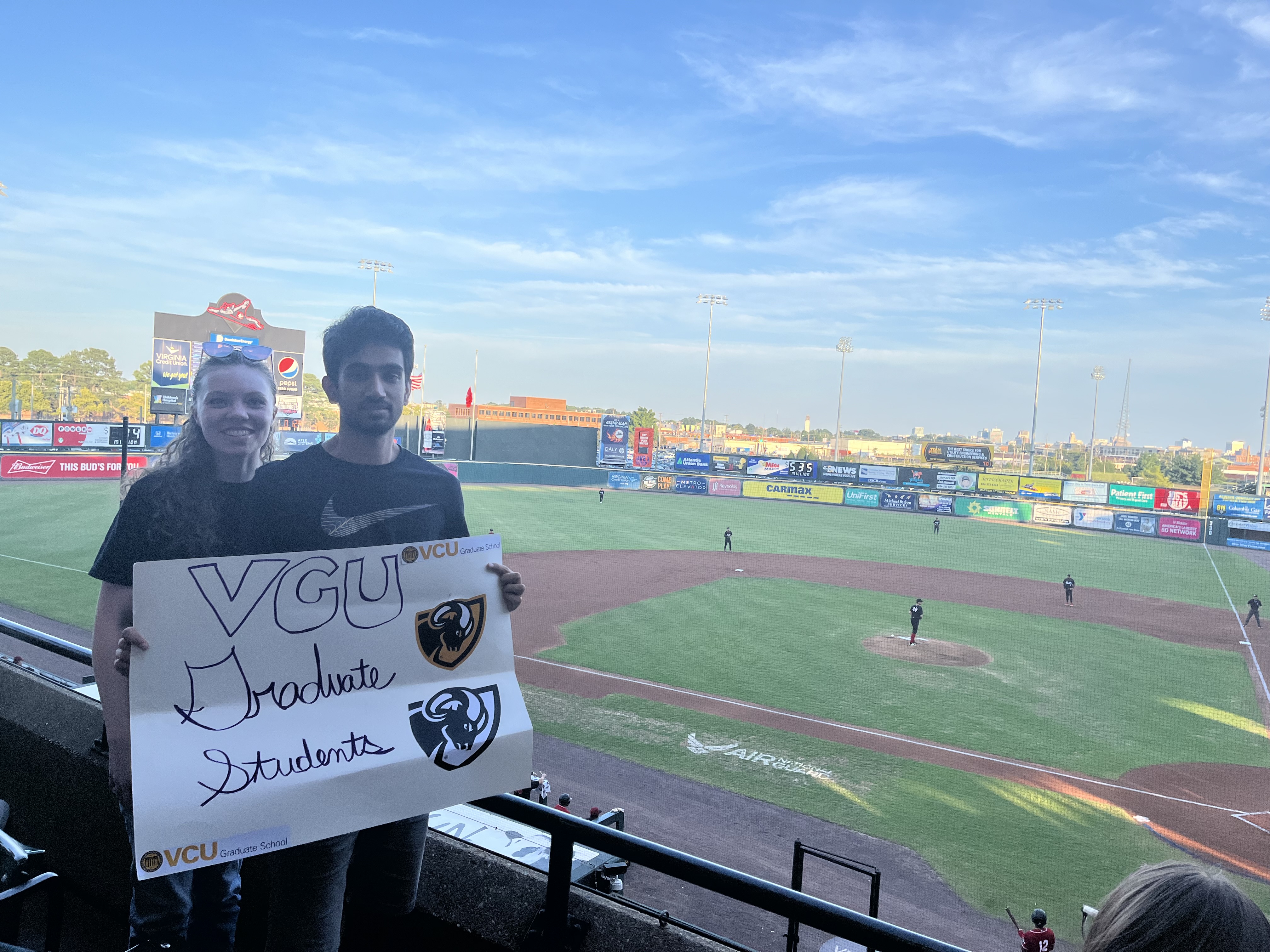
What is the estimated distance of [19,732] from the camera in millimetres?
2900

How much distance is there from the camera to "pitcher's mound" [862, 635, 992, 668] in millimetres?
18984

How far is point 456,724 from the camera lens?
74.4 inches

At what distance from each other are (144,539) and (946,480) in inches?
2063

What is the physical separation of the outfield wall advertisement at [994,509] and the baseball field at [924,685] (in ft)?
40.7

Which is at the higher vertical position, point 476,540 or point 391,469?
point 391,469

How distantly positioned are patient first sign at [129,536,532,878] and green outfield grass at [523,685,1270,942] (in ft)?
29.1

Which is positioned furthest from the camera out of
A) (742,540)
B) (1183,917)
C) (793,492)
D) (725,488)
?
(725,488)

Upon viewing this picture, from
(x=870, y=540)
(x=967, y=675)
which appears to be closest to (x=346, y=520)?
(x=967, y=675)

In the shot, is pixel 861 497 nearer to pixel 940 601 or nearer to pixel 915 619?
pixel 940 601

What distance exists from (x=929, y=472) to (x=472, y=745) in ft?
172

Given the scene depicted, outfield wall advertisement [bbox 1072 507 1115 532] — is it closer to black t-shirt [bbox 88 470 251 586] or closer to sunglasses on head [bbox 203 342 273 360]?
sunglasses on head [bbox 203 342 273 360]

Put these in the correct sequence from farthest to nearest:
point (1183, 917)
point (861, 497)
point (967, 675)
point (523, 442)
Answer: point (523, 442)
point (861, 497)
point (967, 675)
point (1183, 917)

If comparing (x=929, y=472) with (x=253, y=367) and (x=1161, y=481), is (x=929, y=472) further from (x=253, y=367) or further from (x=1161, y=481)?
(x=253, y=367)

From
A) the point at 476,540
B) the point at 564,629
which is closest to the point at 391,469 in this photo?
the point at 476,540
